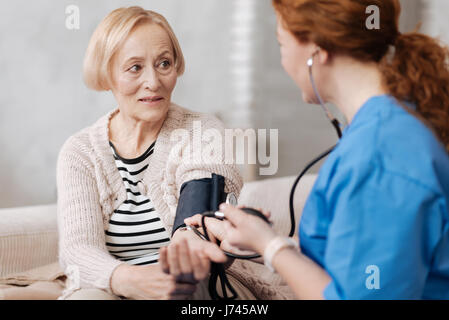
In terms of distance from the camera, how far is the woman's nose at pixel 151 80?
3.65 feet

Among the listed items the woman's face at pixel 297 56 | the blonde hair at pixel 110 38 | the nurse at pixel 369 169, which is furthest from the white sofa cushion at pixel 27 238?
the woman's face at pixel 297 56

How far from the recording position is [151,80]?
1.11m

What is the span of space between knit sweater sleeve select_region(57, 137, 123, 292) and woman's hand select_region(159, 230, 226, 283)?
214 mm

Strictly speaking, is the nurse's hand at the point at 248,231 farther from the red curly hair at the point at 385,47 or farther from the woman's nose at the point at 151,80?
the woman's nose at the point at 151,80

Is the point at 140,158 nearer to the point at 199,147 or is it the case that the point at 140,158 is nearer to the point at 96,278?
the point at 199,147

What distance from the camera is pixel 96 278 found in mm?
1016

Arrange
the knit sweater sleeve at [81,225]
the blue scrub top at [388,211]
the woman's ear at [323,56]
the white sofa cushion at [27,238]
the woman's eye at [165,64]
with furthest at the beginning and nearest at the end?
the white sofa cushion at [27,238] < the woman's eye at [165,64] < the knit sweater sleeve at [81,225] < the woman's ear at [323,56] < the blue scrub top at [388,211]

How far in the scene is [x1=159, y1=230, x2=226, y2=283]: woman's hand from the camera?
0.82 meters

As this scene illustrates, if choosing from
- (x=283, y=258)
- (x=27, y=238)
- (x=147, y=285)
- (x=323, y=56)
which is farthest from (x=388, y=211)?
(x=27, y=238)

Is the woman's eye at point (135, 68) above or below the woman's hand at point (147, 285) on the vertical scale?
above

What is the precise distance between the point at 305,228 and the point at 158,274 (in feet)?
0.97

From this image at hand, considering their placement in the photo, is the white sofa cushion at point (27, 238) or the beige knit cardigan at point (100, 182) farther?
the white sofa cushion at point (27, 238)

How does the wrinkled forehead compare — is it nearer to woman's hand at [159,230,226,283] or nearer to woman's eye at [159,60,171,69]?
woman's eye at [159,60,171,69]

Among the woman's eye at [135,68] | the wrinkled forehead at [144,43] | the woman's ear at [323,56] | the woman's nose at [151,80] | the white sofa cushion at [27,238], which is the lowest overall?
the white sofa cushion at [27,238]
